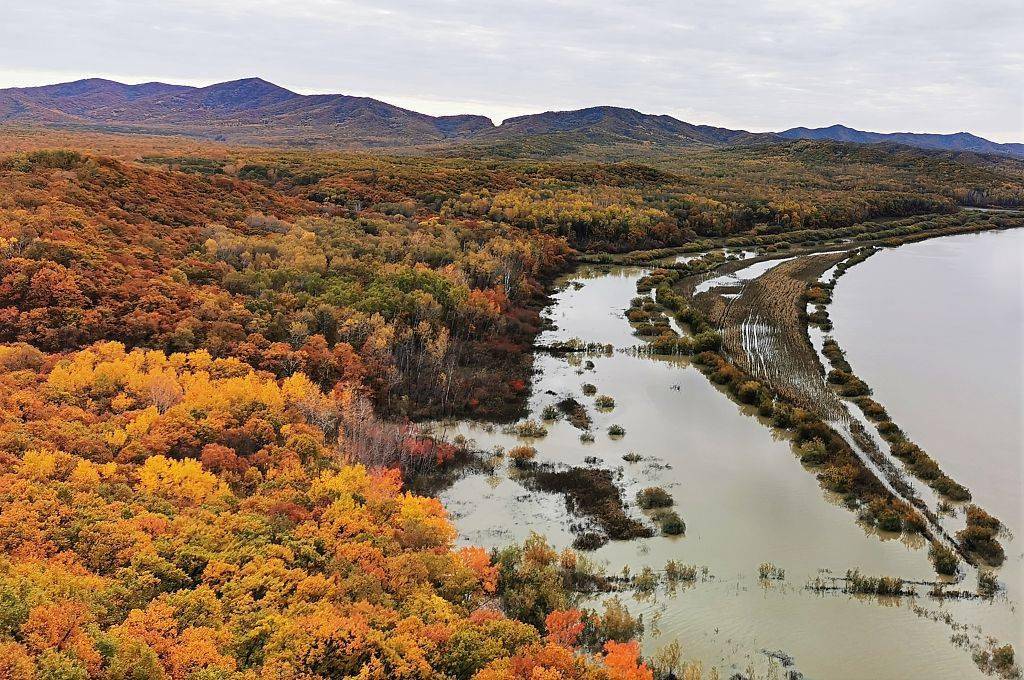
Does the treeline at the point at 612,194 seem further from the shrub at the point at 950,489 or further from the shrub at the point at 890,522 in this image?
the shrub at the point at 890,522

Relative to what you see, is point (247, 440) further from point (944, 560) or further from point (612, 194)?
point (612, 194)

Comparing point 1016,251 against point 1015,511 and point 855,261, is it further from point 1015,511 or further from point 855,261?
point 1015,511

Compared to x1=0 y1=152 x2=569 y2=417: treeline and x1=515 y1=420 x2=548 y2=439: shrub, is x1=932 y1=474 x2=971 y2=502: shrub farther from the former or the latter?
x1=0 y1=152 x2=569 y2=417: treeline

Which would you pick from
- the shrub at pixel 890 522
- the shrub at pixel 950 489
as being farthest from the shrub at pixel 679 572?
the shrub at pixel 950 489

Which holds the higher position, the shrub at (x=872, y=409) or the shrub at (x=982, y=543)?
the shrub at (x=872, y=409)

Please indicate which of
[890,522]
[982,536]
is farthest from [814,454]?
[982,536]

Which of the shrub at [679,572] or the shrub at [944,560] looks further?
the shrub at [944,560]

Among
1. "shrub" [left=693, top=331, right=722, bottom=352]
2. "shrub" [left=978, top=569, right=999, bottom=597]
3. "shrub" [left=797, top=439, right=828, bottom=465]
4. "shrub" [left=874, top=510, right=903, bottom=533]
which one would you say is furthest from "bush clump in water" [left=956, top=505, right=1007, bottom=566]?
"shrub" [left=693, top=331, right=722, bottom=352]
